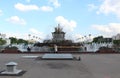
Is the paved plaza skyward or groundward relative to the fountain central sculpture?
groundward

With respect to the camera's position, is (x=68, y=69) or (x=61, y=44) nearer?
(x=68, y=69)

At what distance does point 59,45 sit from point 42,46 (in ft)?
9.75

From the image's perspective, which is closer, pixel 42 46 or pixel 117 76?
pixel 117 76

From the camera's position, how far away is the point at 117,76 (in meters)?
12.9

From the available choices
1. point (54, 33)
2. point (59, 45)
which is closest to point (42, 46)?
point (59, 45)

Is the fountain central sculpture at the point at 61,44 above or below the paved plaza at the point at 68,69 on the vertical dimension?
above

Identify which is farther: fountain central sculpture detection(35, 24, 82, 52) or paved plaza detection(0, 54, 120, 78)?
fountain central sculpture detection(35, 24, 82, 52)

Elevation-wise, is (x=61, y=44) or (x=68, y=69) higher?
(x=61, y=44)

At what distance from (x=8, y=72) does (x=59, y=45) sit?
3561 cm

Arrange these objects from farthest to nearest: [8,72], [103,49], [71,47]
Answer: [71,47] → [103,49] → [8,72]

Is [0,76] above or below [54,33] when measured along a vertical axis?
below

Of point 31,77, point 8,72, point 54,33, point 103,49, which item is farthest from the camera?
point 54,33

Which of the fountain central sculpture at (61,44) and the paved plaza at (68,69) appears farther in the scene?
the fountain central sculpture at (61,44)

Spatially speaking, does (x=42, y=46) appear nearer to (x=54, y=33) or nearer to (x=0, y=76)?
(x=54, y=33)
